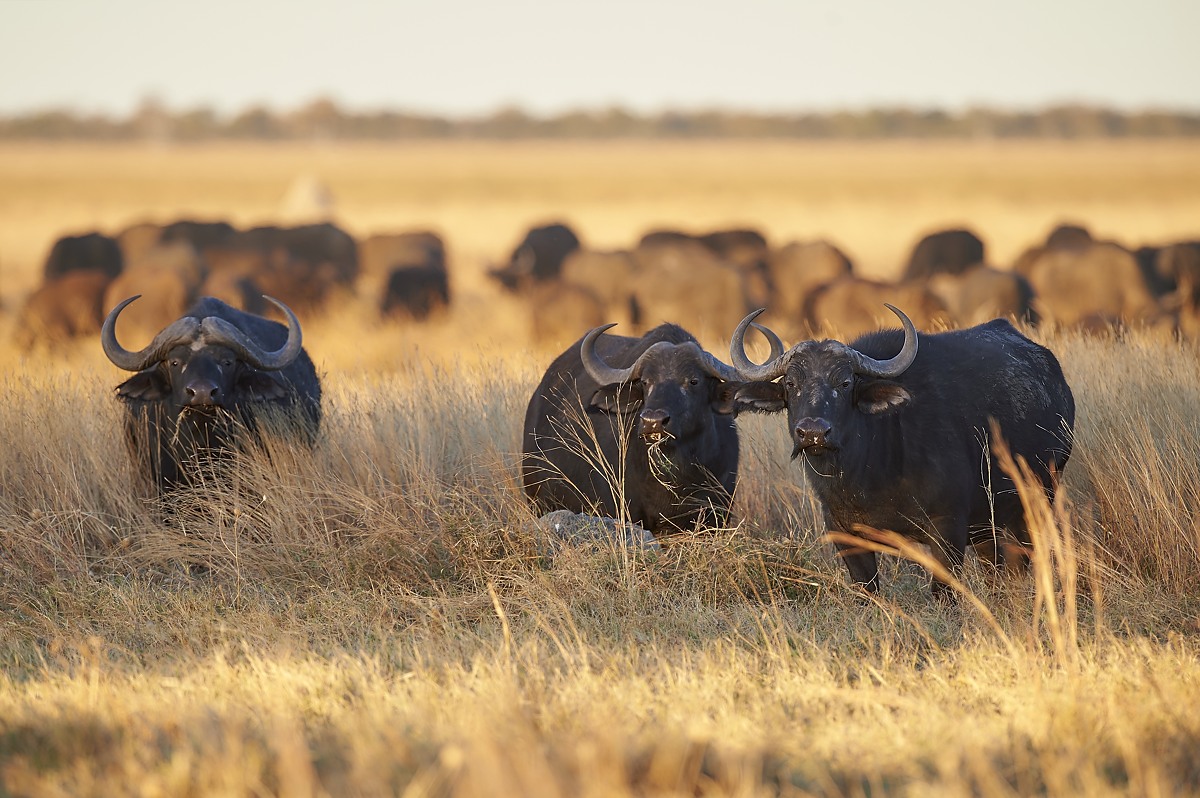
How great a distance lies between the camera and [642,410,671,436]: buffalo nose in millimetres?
6555

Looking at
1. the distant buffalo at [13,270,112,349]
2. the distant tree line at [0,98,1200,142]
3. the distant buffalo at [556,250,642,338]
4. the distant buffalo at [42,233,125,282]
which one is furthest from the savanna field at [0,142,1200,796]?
the distant tree line at [0,98,1200,142]

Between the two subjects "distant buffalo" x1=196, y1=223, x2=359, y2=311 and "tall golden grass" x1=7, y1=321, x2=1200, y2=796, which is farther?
"distant buffalo" x1=196, y1=223, x2=359, y2=311

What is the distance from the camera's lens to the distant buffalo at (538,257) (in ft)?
90.3

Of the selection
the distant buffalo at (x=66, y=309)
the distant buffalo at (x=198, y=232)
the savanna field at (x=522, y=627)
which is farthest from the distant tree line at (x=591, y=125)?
the savanna field at (x=522, y=627)

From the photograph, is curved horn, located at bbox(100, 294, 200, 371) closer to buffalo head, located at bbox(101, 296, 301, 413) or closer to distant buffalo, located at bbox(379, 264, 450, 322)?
buffalo head, located at bbox(101, 296, 301, 413)

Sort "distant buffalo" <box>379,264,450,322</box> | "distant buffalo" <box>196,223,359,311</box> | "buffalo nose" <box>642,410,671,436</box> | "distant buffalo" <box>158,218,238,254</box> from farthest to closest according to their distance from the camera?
"distant buffalo" <box>158,218,238,254</box> → "distant buffalo" <box>379,264,450,322</box> → "distant buffalo" <box>196,223,359,311</box> → "buffalo nose" <box>642,410,671,436</box>

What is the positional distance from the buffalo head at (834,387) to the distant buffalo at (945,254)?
68.2 feet

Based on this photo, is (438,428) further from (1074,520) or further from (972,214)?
(972,214)

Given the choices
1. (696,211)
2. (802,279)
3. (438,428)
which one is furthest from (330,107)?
(438,428)

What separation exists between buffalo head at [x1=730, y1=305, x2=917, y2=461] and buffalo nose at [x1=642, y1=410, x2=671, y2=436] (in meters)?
0.57

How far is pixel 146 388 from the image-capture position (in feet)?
26.5

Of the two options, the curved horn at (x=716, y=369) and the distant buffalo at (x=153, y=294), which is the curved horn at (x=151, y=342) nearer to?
the curved horn at (x=716, y=369)

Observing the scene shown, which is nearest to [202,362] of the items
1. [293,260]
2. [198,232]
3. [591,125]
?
[293,260]

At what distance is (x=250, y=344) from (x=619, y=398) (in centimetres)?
269
